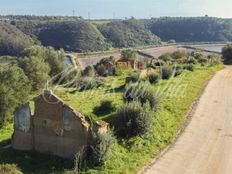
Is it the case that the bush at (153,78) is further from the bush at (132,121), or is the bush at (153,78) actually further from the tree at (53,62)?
the tree at (53,62)

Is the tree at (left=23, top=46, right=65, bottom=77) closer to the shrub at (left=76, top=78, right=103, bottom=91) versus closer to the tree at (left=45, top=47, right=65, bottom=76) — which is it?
the tree at (left=45, top=47, right=65, bottom=76)

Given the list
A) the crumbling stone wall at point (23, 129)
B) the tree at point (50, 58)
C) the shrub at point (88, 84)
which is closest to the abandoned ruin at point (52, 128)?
the crumbling stone wall at point (23, 129)

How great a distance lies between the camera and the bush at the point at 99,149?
60.2ft

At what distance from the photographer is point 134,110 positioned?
22.0 metres

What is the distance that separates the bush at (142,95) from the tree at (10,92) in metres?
8.82

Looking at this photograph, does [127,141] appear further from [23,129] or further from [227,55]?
[227,55]

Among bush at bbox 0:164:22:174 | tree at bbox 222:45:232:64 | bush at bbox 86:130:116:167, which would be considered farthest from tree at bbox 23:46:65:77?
bush at bbox 0:164:22:174

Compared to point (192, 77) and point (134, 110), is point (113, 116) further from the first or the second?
point (192, 77)

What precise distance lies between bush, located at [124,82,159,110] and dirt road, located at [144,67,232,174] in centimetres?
269

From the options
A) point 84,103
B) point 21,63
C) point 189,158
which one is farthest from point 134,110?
point 21,63

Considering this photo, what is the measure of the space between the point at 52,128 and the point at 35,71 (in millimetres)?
37475

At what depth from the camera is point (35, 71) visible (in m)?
56.1

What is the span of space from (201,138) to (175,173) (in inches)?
211

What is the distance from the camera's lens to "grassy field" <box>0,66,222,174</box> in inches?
729
